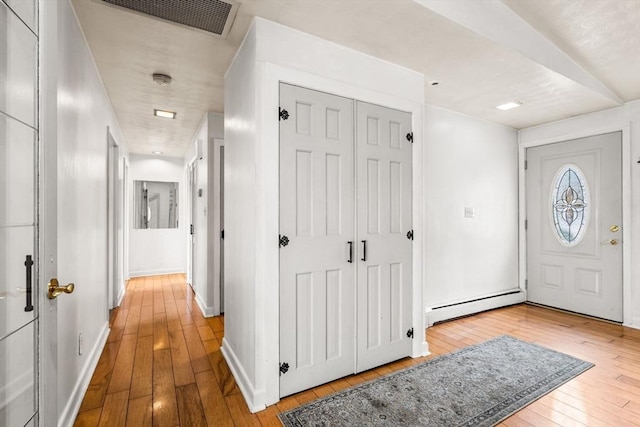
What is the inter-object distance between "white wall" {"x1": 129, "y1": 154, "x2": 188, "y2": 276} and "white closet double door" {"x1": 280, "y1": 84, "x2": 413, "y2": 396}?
16.7 feet

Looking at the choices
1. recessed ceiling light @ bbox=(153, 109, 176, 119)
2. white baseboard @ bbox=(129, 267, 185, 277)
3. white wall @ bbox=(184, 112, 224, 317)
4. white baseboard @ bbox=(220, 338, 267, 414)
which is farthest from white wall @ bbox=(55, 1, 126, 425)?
white baseboard @ bbox=(129, 267, 185, 277)

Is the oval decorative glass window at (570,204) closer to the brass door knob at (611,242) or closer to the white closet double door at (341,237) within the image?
the brass door knob at (611,242)

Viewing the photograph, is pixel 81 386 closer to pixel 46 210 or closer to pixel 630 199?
pixel 46 210

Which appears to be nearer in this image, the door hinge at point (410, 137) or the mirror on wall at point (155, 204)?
the door hinge at point (410, 137)

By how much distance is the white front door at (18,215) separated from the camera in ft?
2.81

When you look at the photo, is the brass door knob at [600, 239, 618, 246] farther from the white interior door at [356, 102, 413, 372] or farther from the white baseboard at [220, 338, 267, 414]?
the white baseboard at [220, 338, 267, 414]

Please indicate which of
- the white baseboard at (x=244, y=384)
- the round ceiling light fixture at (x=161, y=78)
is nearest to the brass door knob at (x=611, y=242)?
the white baseboard at (x=244, y=384)

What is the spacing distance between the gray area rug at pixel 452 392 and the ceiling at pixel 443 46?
2521 millimetres

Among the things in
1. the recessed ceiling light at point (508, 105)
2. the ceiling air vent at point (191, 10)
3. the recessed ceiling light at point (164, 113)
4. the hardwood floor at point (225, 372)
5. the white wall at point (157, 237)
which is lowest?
the hardwood floor at point (225, 372)

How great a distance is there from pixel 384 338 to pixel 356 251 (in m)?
0.80

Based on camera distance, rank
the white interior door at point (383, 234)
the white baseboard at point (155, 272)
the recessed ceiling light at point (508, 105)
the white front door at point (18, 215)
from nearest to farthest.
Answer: the white front door at point (18, 215), the white interior door at point (383, 234), the recessed ceiling light at point (508, 105), the white baseboard at point (155, 272)

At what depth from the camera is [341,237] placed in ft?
7.59

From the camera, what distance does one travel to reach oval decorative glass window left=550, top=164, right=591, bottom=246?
3883mm

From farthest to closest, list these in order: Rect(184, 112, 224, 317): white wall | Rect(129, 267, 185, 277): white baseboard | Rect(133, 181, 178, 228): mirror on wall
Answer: Rect(133, 181, 178, 228): mirror on wall
Rect(129, 267, 185, 277): white baseboard
Rect(184, 112, 224, 317): white wall
